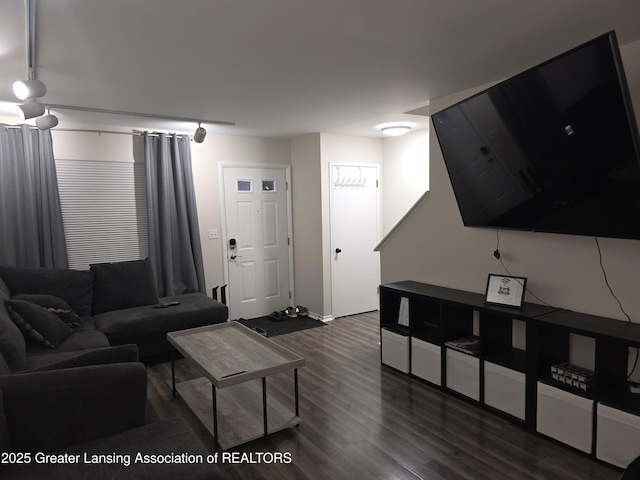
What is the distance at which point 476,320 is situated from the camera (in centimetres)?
346

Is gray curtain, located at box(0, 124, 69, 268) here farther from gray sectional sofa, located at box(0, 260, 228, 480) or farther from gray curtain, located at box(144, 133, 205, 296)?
gray sectional sofa, located at box(0, 260, 228, 480)

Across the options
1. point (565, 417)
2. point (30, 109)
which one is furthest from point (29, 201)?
point (565, 417)

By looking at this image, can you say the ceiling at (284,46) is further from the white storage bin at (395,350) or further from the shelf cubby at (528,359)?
the white storage bin at (395,350)

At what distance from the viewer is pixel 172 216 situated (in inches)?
189

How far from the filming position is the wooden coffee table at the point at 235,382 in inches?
101

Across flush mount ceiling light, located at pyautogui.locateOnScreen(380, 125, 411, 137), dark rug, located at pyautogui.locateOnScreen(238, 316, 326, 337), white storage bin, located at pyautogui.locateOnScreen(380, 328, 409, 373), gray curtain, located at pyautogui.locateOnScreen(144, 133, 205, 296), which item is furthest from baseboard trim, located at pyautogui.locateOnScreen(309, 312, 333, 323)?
flush mount ceiling light, located at pyautogui.locateOnScreen(380, 125, 411, 137)

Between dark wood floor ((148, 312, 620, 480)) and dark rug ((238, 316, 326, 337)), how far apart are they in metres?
1.28

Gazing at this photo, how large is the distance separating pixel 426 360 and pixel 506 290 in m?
0.89

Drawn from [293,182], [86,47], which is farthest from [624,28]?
[293,182]

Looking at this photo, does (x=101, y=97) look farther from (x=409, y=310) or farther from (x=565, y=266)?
(x=565, y=266)

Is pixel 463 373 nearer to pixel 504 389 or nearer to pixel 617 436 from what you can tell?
pixel 504 389

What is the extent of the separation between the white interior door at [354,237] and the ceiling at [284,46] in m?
1.75

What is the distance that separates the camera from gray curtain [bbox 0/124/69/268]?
3959 millimetres

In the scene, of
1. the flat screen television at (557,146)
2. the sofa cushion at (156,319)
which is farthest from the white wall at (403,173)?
the sofa cushion at (156,319)
